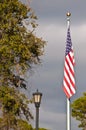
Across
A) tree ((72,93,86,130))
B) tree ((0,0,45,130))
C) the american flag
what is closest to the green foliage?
tree ((0,0,45,130))

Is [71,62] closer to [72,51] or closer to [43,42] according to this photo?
[72,51]

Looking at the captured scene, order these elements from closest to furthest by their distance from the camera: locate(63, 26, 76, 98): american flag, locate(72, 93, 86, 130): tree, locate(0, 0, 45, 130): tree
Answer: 1. locate(63, 26, 76, 98): american flag
2. locate(0, 0, 45, 130): tree
3. locate(72, 93, 86, 130): tree

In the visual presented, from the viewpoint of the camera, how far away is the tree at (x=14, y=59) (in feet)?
104

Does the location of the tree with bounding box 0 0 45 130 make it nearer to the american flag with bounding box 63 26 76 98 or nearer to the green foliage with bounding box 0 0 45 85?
the green foliage with bounding box 0 0 45 85

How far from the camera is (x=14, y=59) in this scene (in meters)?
32.2

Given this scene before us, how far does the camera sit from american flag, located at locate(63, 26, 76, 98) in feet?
77.0

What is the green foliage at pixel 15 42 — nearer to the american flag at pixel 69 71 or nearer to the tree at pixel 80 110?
the american flag at pixel 69 71

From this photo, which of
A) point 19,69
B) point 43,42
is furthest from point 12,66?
point 43,42

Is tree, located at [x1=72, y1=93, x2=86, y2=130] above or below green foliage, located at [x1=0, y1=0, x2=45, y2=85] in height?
above

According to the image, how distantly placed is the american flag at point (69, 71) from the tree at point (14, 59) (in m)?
8.13

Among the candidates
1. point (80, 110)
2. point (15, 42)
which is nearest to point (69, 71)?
point (15, 42)

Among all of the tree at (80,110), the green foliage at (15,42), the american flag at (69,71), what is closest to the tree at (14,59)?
the green foliage at (15,42)

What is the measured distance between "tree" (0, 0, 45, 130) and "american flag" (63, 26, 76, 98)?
8.13 metres

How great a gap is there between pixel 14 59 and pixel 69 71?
8.89 meters
